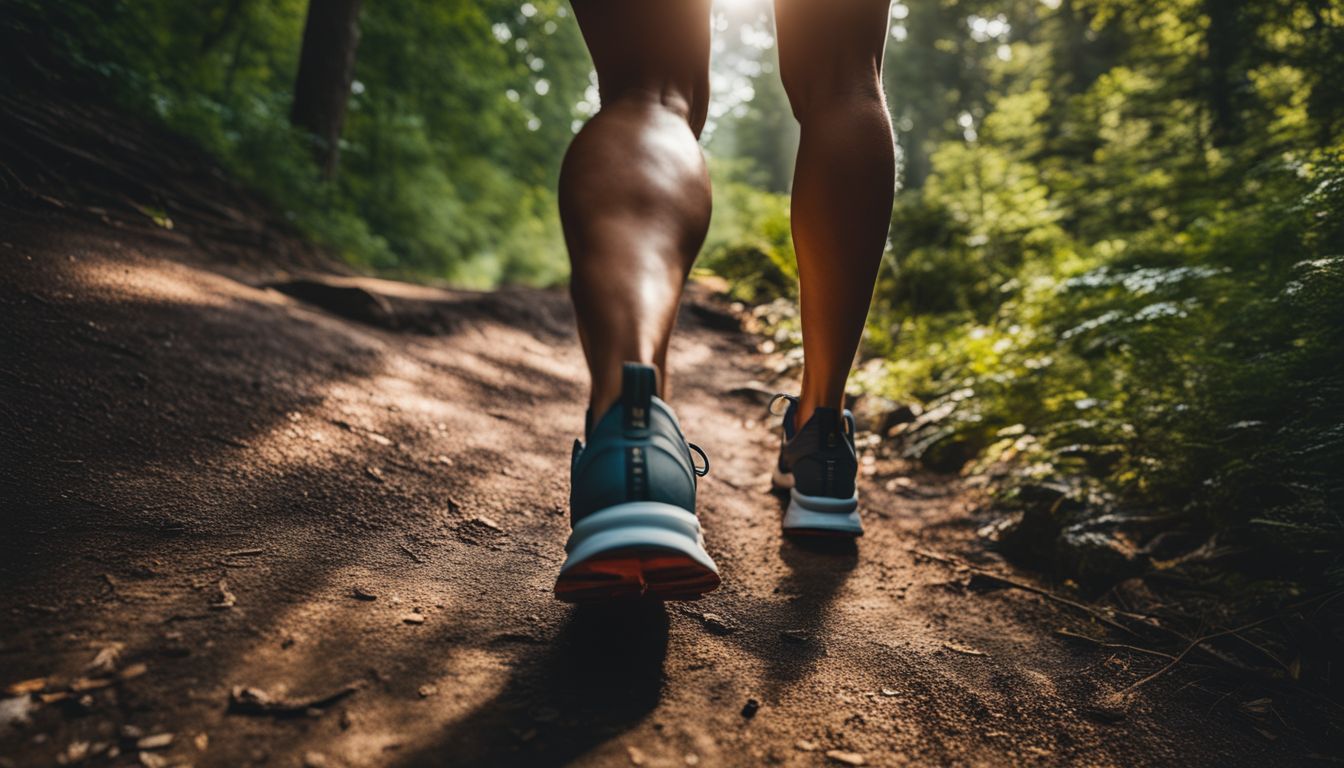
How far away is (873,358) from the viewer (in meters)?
4.03

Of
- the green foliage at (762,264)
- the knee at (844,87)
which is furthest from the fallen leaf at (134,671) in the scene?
the green foliage at (762,264)

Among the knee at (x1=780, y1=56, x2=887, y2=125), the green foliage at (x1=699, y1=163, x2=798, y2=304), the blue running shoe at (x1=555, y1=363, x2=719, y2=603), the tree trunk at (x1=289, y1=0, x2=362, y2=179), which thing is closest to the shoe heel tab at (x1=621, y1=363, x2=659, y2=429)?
the blue running shoe at (x1=555, y1=363, x2=719, y2=603)

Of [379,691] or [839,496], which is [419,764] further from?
[839,496]

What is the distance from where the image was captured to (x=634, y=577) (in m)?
0.89

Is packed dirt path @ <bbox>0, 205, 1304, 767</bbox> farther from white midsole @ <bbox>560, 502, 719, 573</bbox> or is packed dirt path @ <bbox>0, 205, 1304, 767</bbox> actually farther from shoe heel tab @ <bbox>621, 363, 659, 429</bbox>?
shoe heel tab @ <bbox>621, 363, 659, 429</bbox>

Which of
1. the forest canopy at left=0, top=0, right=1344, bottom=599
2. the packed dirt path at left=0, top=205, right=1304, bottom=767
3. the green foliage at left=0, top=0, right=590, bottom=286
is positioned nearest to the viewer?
the packed dirt path at left=0, top=205, right=1304, bottom=767

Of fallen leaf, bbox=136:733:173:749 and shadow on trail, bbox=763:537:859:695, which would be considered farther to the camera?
shadow on trail, bbox=763:537:859:695

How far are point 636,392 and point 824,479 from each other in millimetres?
712

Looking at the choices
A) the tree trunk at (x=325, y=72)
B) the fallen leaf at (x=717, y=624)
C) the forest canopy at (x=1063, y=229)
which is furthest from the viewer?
the tree trunk at (x=325, y=72)

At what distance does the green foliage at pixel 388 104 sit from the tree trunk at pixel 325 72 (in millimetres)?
269

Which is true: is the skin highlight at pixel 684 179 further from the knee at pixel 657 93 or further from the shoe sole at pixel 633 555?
the shoe sole at pixel 633 555

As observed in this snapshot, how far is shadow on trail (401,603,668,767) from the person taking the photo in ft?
2.24

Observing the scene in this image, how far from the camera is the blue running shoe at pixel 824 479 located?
1418mm

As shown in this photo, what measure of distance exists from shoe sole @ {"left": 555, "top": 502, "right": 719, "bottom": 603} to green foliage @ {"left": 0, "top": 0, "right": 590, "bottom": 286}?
161 inches
